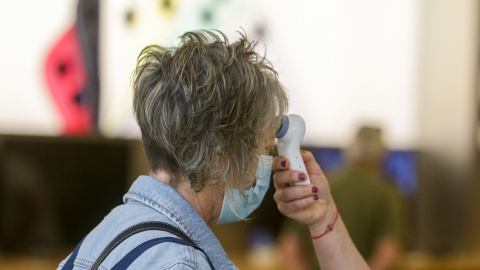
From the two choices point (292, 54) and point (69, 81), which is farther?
point (292, 54)

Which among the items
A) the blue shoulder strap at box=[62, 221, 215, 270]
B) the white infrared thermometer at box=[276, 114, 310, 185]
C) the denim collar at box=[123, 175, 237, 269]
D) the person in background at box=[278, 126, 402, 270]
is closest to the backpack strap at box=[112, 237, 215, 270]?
the blue shoulder strap at box=[62, 221, 215, 270]

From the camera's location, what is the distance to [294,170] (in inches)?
61.1

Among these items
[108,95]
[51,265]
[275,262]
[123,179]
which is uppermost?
[108,95]

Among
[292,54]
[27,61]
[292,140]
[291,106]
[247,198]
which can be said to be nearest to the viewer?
[247,198]

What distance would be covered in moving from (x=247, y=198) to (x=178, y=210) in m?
0.24

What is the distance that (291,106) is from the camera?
4547 millimetres

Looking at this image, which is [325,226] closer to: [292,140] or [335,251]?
[335,251]

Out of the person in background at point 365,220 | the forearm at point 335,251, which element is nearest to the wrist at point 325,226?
the forearm at point 335,251

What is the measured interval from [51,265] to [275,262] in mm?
1711

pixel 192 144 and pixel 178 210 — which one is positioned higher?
pixel 192 144

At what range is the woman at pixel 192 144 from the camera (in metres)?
1.14

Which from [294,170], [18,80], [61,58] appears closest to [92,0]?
[61,58]

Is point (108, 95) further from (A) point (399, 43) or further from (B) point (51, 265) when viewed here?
(A) point (399, 43)

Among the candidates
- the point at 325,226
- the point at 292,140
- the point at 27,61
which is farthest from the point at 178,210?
the point at 27,61
